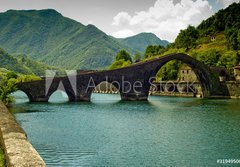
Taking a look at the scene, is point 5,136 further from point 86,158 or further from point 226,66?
point 226,66

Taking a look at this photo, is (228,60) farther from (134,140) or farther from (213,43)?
(134,140)

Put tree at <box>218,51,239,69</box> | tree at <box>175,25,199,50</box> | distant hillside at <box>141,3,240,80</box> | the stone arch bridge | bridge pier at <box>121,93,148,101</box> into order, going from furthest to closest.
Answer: tree at <box>175,25,199,50</box> < distant hillside at <box>141,3,240,80</box> < tree at <box>218,51,239,69</box> < bridge pier at <box>121,93,148,101</box> < the stone arch bridge

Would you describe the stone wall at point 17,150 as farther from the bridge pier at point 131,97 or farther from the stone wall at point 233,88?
the stone wall at point 233,88

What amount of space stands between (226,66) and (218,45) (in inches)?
923

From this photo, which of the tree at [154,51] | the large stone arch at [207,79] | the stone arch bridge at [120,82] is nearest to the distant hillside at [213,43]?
the tree at [154,51]

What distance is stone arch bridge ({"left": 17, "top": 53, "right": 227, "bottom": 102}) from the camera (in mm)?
53000

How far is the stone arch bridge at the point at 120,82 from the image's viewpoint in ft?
174

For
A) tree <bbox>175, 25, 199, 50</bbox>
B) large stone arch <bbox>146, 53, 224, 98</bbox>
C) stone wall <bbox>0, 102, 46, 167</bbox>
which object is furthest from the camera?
tree <bbox>175, 25, 199, 50</bbox>

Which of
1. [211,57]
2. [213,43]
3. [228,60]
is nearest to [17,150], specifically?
[228,60]

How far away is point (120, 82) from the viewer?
194 feet

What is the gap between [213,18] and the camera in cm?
13212

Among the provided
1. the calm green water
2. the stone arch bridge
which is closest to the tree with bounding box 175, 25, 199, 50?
the stone arch bridge

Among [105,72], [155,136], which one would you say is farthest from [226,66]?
[155,136]

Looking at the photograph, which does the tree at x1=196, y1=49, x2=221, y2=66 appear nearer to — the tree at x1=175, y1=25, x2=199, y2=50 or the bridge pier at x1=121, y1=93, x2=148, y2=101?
the tree at x1=175, y1=25, x2=199, y2=50
